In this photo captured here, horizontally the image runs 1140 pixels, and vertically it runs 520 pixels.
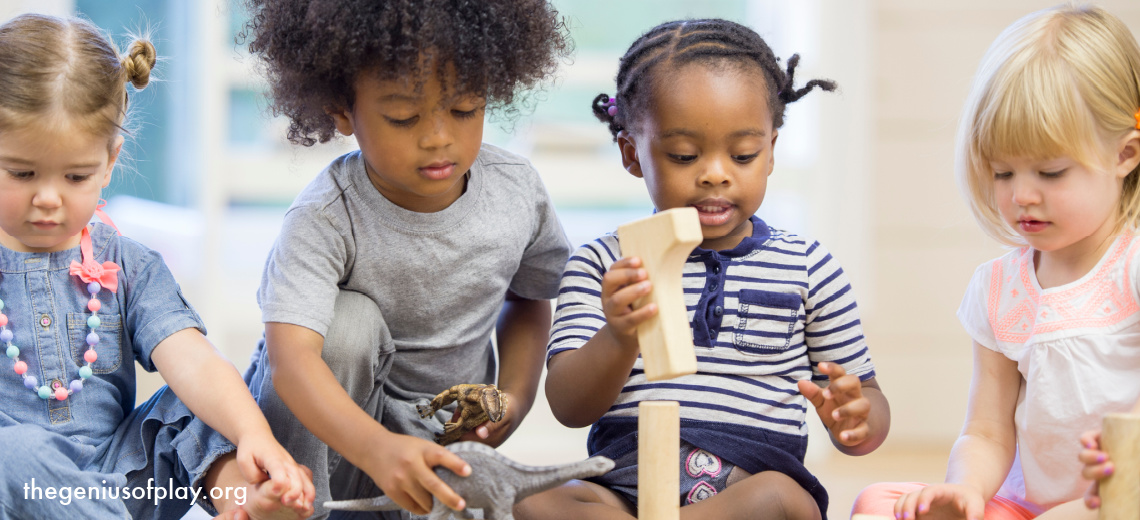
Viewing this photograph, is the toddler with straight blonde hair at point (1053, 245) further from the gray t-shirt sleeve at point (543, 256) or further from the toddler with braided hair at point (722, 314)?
the gray t-shirt sleeve at point (543, 256)

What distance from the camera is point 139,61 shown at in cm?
114

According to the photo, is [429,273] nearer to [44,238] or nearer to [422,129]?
[422,129]

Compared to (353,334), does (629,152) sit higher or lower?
higher

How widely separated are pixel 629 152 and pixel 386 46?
340 mm

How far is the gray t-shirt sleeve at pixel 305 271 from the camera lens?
1.07m

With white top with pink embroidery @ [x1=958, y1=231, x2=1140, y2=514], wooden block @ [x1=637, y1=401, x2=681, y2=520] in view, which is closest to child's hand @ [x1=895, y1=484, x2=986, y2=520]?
white top with pink embroidery @ [x1=958, y1=231, x2=1140, y2=514]

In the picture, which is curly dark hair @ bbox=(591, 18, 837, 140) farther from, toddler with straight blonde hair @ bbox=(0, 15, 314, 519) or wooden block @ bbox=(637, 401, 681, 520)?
toddler with straight blonde hair @ bbox=(0, 15, 314, 519)

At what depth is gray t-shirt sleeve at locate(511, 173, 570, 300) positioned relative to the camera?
4.20 feet

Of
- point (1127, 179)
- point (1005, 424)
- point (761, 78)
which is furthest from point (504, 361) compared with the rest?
point (1127, 179)

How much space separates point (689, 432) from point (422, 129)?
0.45m

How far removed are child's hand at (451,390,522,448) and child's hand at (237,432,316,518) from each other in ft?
0.65

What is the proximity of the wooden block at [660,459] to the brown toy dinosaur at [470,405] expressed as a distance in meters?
0.28

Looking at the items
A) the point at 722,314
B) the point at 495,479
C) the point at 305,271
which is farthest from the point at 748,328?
the point at 305,271

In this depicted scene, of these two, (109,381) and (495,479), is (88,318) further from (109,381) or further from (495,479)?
(495,479)
